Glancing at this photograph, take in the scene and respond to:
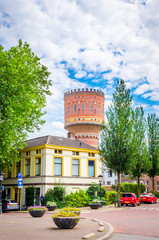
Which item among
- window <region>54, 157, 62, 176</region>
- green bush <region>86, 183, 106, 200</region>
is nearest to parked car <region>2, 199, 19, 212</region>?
window <region>54, 157, 62, 176</region>

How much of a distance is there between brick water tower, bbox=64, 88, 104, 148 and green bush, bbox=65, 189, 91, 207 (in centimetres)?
2926

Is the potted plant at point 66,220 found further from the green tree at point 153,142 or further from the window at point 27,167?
the green tree at point 153,142

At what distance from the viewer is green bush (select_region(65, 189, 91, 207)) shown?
30.5 meters

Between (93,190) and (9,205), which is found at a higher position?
(93,190)

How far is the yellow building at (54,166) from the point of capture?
31391mm

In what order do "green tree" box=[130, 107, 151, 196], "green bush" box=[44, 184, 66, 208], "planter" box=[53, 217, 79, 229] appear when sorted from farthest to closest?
1. "green tree" box=[130, 107, 151, 196]
2. "green bush" box=[44, 184, 66, 208]
3. "planter" box=[53, 217, 79, 229]

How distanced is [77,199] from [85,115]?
104 feet

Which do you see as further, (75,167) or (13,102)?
(75,167)

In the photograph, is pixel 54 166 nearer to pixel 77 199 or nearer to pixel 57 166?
pixel 57 166

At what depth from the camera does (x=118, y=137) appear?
34.0 metres

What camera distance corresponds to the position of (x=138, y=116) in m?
43.6

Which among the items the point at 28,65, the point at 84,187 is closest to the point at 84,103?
the point at 84,187

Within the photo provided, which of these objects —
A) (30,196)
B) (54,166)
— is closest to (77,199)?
(54,166)

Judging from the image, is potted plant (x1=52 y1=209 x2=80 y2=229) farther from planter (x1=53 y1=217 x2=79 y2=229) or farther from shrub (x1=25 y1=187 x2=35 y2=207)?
shrub (x1=25 y1=187 x2=35 y2=207)
